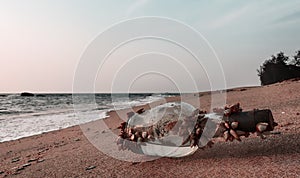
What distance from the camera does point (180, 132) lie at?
3.43 meters

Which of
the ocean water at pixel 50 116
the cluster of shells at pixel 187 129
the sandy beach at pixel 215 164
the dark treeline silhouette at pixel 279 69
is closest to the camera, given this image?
the sandy beach at pixel 215 164

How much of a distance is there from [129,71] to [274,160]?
2.05 metres

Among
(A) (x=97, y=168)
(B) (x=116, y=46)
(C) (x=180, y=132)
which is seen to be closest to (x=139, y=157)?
(A) (x=97, y=168)

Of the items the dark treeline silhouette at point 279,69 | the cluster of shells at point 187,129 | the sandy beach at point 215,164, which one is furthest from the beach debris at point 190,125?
the dark treeline silhouette at point 279,69

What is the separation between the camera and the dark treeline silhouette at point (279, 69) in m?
25.7

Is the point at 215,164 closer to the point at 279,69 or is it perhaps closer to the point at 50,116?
the point at 50,116

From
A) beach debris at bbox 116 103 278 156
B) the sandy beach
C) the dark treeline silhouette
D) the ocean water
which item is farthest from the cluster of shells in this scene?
the dark treeline silhouette

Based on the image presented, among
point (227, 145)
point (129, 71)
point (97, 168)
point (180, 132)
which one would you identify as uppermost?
point (129, 71)

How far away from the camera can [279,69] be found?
26109mm

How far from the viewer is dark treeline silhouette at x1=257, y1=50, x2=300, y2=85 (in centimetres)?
2567

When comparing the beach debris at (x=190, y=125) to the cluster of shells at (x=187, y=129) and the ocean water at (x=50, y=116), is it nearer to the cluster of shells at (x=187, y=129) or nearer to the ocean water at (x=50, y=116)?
the cluster of shells at (x=187, y=129)

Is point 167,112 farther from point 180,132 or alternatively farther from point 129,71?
point 129,71

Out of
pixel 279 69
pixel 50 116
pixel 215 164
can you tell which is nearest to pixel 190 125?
pixel 215 164

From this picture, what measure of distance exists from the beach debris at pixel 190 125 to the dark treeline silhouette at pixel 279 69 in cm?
2397
